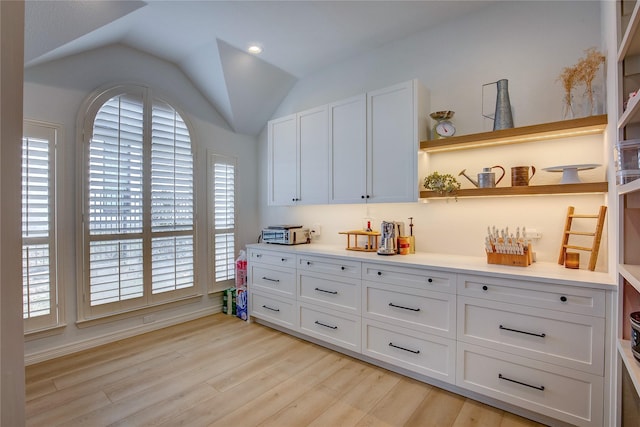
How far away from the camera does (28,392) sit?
7.30ft

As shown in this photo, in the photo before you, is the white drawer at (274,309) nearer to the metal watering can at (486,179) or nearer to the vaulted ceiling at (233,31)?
the metal watering can at (486,179)

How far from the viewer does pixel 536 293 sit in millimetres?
1865

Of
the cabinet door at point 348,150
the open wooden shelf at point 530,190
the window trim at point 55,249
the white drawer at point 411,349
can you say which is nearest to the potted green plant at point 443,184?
the open wooden shelf at point 530,190

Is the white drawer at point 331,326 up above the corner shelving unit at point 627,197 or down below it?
below

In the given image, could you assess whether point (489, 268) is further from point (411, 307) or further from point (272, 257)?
point (272, 257)

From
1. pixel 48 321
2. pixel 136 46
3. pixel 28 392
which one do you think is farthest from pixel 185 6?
pixel 28 392

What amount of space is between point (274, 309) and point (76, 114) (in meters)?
2.60

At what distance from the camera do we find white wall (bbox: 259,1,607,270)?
7.41 ft

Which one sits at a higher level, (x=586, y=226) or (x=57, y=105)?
(x=57, y=105)

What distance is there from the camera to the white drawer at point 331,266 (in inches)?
105

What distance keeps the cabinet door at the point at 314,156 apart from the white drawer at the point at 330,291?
0.79 metres

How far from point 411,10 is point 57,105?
10.3ft

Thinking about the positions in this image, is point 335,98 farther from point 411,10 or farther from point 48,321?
point 48,321

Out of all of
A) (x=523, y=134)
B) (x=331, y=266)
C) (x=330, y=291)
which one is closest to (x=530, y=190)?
(x=523, y=134)
